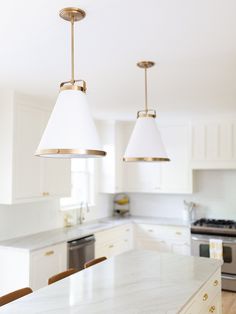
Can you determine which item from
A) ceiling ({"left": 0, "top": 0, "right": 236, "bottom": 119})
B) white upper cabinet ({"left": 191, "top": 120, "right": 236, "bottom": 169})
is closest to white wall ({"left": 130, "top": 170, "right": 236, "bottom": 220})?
white upper cabinet ({"left": 191, "top": 120, "right": 236, "bottom": 169})

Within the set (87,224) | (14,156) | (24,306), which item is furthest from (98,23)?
(87,224)

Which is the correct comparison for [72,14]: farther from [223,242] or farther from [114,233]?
[223,242]

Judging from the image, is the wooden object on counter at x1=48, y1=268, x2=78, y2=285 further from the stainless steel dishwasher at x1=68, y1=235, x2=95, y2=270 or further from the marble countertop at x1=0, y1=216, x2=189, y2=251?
the stainless steel dishwasher at x1=68, y1=235, x2=95, y2=270

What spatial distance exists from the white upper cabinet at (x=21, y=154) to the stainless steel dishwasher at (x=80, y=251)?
67 cm

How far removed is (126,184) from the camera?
5891mm

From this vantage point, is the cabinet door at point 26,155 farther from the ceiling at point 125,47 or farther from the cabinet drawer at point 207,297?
the cabinet drawer at point 207,297

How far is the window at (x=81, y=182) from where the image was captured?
526 centimetres

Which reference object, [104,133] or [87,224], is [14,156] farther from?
[104,133]

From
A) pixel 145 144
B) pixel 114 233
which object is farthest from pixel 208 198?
pixel 145 144

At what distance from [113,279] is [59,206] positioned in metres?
2.47

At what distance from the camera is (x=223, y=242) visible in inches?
186

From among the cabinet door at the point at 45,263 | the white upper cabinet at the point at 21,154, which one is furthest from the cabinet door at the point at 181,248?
the white upper cabinet at the point at 21,154

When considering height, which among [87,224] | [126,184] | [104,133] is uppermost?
[104,133]

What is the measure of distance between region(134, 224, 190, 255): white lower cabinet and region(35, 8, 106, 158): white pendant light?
3817 millimetres
